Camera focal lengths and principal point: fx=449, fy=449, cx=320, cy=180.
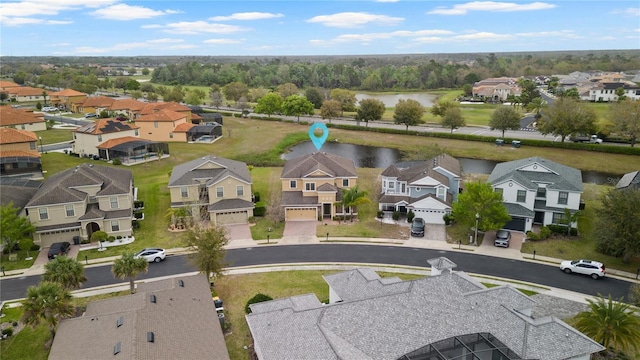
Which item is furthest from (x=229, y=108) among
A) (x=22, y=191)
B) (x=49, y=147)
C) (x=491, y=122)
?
(x=22, y=191)

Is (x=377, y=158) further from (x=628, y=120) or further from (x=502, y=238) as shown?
(x=502, y=238)

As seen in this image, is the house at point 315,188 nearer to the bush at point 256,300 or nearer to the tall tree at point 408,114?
the bush at point 256,300

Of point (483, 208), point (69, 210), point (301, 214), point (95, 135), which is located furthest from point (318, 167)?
point (95, 135)

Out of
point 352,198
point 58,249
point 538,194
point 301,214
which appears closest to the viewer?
point 58,249

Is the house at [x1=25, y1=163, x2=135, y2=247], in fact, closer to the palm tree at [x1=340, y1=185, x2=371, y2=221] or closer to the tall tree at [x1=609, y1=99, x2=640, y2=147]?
the palm tree at [x1=340, y1=185, x2=371, y2=221]

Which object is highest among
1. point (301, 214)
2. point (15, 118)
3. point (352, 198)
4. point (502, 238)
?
point (15, 118)

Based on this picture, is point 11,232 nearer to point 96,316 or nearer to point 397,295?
point 96,316

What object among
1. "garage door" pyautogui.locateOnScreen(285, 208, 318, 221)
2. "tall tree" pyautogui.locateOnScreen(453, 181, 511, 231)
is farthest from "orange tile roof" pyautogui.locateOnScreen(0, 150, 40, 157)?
"tall tree" pyautogui.locateOnScreen(453, 181, 511, 231)
